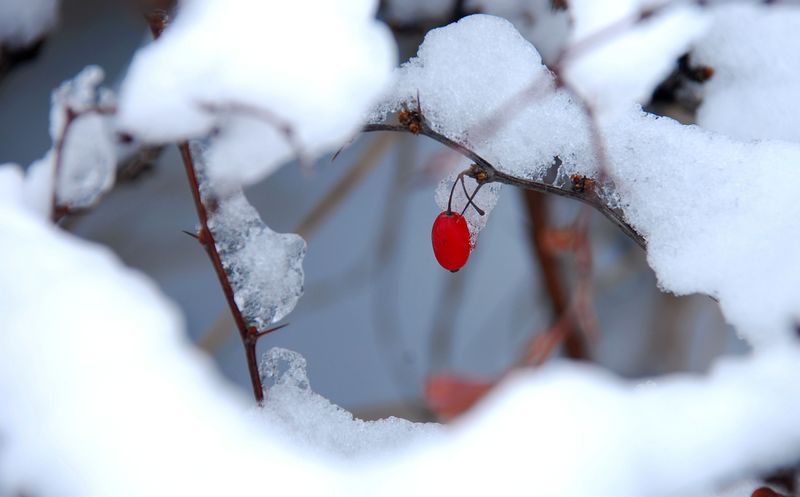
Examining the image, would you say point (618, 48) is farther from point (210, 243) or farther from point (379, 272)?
point (379, 272)

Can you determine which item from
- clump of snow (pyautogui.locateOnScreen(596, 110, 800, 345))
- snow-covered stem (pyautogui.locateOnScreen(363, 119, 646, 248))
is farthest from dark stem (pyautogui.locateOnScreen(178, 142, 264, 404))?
clump of snow (pyautogui.locateOnScreen(596, 110, 800, 345))

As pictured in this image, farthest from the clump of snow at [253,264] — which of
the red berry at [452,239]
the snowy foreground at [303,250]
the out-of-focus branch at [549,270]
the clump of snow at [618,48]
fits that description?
the out-of-focus branch at [549,270]

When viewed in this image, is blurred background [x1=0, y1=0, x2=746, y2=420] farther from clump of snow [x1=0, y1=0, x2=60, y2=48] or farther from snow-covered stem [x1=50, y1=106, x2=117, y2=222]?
snow-covered stem [x1=50, y1=106, x2=117, y2=222]

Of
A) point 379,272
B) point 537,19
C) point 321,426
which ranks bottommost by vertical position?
point 379,272

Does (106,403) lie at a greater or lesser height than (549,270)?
greater

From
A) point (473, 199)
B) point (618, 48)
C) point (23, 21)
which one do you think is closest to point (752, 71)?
point (618, 48)
